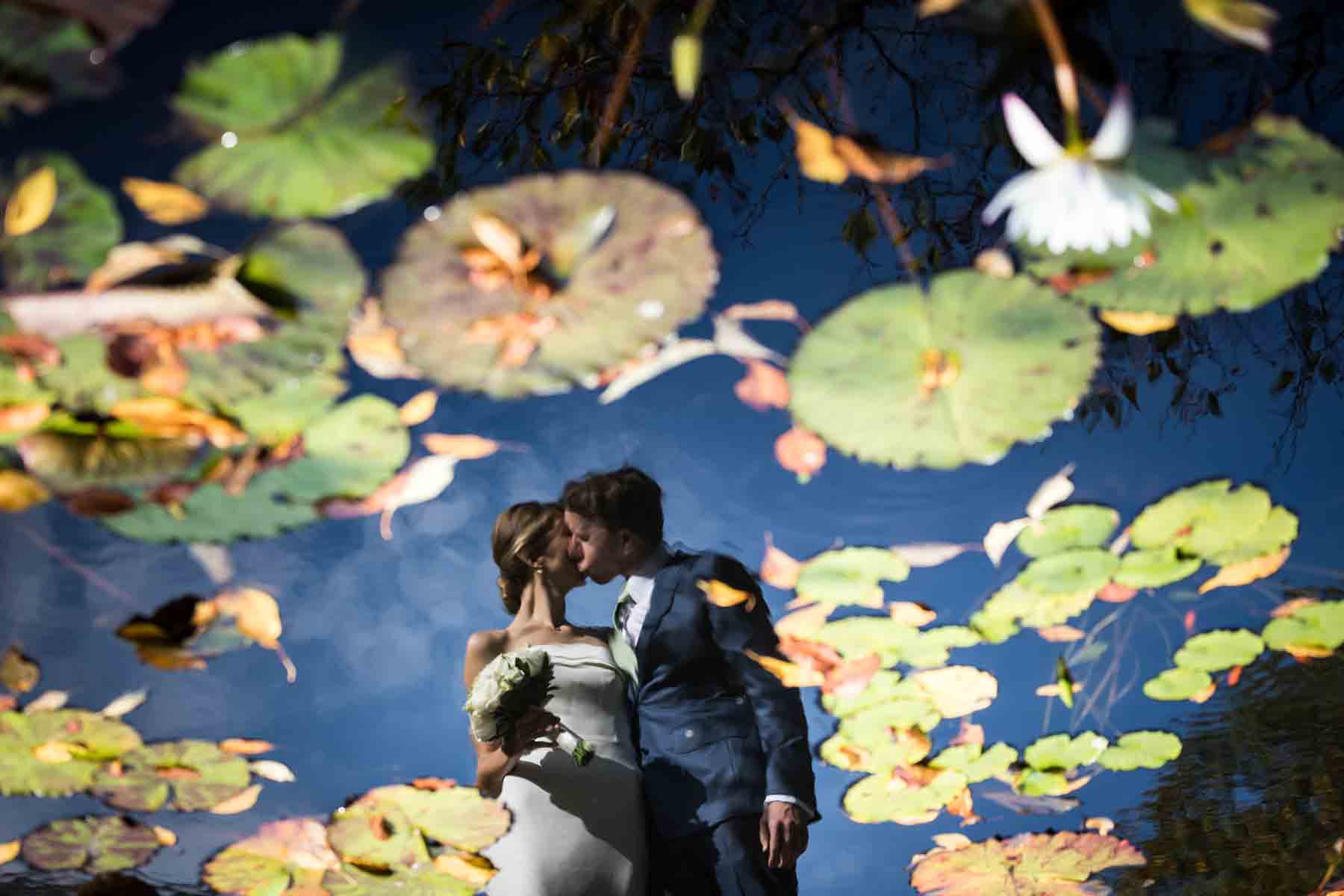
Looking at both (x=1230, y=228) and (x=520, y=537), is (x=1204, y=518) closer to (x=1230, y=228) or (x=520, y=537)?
(x=1230, y=228)

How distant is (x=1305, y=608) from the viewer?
1.79 meters

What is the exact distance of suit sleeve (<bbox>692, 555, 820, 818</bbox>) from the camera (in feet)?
5.64

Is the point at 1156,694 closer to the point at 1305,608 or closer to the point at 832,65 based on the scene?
the point at 1305,608

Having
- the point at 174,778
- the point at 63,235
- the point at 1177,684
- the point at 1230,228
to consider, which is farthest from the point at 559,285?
the point at 1177,684

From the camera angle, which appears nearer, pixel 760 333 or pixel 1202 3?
pixel 1202 3

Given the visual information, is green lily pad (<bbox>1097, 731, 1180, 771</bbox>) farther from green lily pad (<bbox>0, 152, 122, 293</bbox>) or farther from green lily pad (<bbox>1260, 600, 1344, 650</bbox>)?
green lily pad (<bbox>0, 152, 122, 293</bbox>)

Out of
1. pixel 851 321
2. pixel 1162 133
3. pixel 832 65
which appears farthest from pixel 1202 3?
pixel 851 321

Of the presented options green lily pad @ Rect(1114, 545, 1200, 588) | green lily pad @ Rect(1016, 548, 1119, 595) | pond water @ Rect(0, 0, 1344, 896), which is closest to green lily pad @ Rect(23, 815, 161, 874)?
pond water @ Rect(0, 0, 1344, 896)

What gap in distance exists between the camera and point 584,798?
1.72 meters

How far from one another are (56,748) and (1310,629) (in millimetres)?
2209

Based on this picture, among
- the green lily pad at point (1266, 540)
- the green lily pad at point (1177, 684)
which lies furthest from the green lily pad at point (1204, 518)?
the green lily pad at point (1177, 684)

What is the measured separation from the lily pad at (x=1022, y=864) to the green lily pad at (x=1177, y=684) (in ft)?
1.44

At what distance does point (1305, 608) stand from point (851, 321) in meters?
1.11

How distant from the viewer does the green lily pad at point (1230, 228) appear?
1.16m
